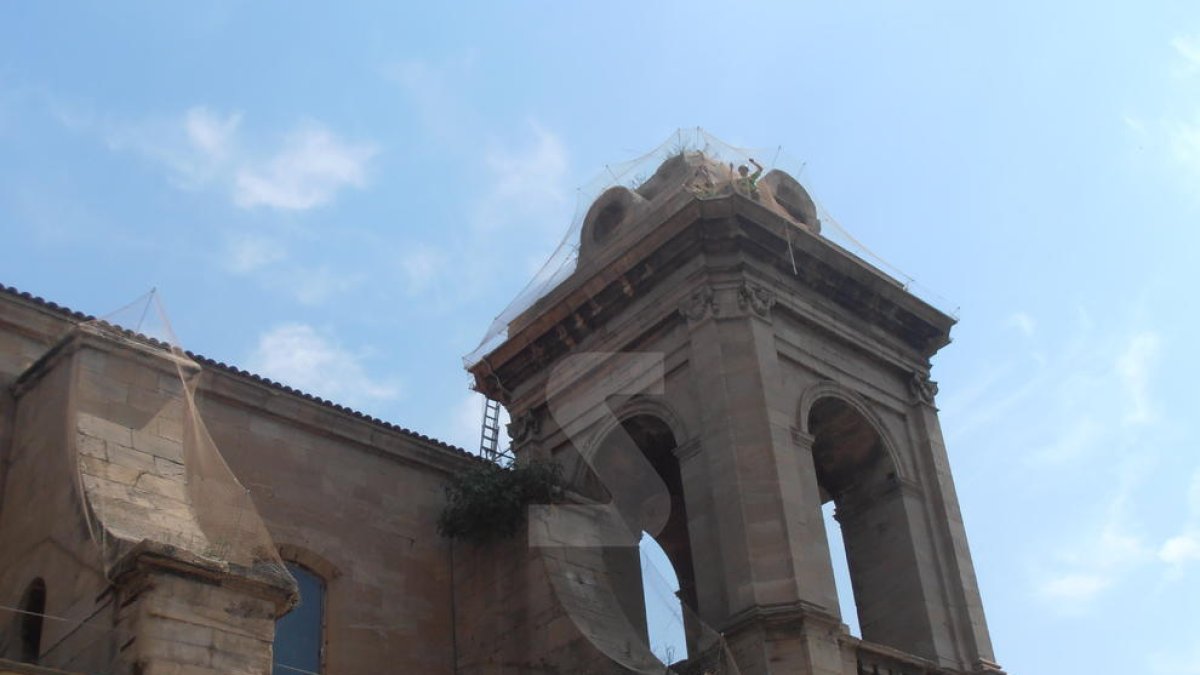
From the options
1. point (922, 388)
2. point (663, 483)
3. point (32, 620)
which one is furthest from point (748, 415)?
point (32, 620)

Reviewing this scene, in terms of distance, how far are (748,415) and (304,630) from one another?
512cm

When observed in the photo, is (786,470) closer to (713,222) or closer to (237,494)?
(713,222)

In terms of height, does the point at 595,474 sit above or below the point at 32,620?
above

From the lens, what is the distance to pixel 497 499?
16141 millimetres

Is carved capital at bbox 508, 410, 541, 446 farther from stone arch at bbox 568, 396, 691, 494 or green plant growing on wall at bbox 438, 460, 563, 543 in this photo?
green plant growing on wall at bbox 438, 460, 563, 543

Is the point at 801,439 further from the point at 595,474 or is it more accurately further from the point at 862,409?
the point at 595,474

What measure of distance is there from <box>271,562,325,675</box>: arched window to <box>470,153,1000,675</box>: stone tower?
241 centimetres

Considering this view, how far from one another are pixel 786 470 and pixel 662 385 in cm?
208

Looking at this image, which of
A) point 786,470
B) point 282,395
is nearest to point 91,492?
point 282,395

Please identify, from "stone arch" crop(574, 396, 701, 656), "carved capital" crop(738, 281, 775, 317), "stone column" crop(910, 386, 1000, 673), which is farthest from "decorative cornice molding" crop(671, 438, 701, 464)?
"stone column" crop(910, 386, 1000, 673)

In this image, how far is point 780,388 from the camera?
16.6m

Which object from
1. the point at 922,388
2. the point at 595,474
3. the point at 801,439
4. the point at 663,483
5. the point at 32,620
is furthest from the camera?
the point at 922,388

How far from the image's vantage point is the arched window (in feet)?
48.6

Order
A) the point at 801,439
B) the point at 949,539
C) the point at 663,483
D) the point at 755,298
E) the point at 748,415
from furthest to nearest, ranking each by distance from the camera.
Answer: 1. the point at 663,483
2. the point at 949,539
3. the point at 755,298
4. the point at 801,439
5. the point at 748,415
